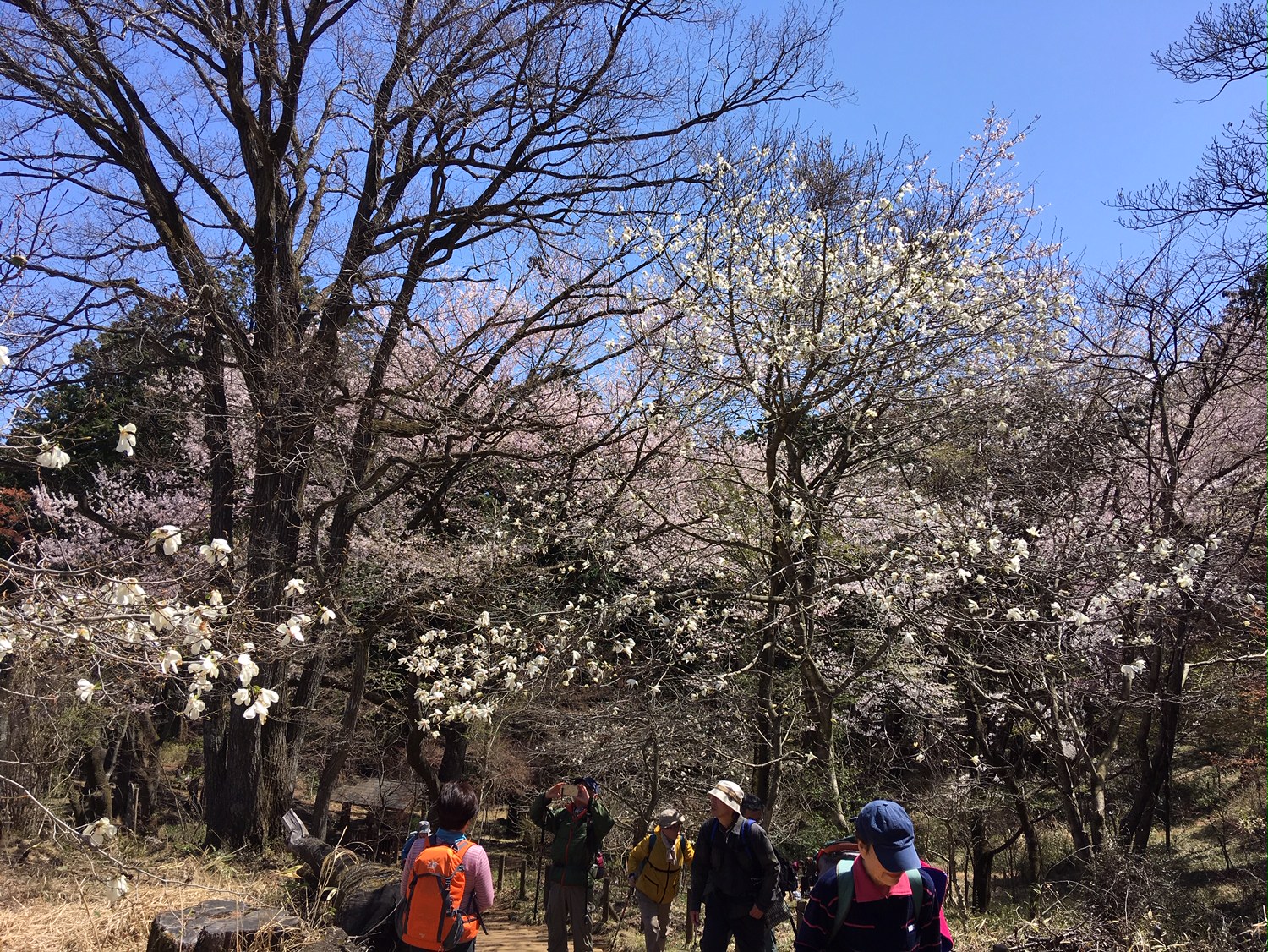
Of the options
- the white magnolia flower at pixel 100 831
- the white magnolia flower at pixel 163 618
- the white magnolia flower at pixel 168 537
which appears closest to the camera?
the white magnolia flower at pixel 163 618

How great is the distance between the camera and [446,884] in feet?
12.8

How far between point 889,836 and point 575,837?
12.7ft

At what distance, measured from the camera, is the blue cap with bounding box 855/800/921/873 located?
2.72 m

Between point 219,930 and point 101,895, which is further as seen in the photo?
point 101,895

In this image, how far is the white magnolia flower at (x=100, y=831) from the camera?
368cm

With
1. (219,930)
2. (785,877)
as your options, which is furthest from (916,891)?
(219,930)

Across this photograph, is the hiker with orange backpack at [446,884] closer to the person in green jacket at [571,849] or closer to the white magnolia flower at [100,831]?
the white magnolia flower at [100,831]

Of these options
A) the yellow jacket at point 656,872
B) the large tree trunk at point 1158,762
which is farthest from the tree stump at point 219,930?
the large tree trunk at point 1158,762

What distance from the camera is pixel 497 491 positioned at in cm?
1116

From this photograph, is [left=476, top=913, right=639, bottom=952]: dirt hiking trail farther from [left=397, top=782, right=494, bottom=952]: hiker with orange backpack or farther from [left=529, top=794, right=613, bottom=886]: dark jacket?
[left=397, top=782, right=494, bottom=952]: hiker with orange backpack

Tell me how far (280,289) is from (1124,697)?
9542 millimetres

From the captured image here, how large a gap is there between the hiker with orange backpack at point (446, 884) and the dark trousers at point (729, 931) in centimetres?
140

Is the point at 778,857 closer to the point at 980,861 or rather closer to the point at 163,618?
the point at 163,618

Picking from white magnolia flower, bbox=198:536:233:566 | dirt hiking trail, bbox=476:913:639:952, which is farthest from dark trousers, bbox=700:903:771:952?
dirt hiking trail, bbox=476:913:639:952
